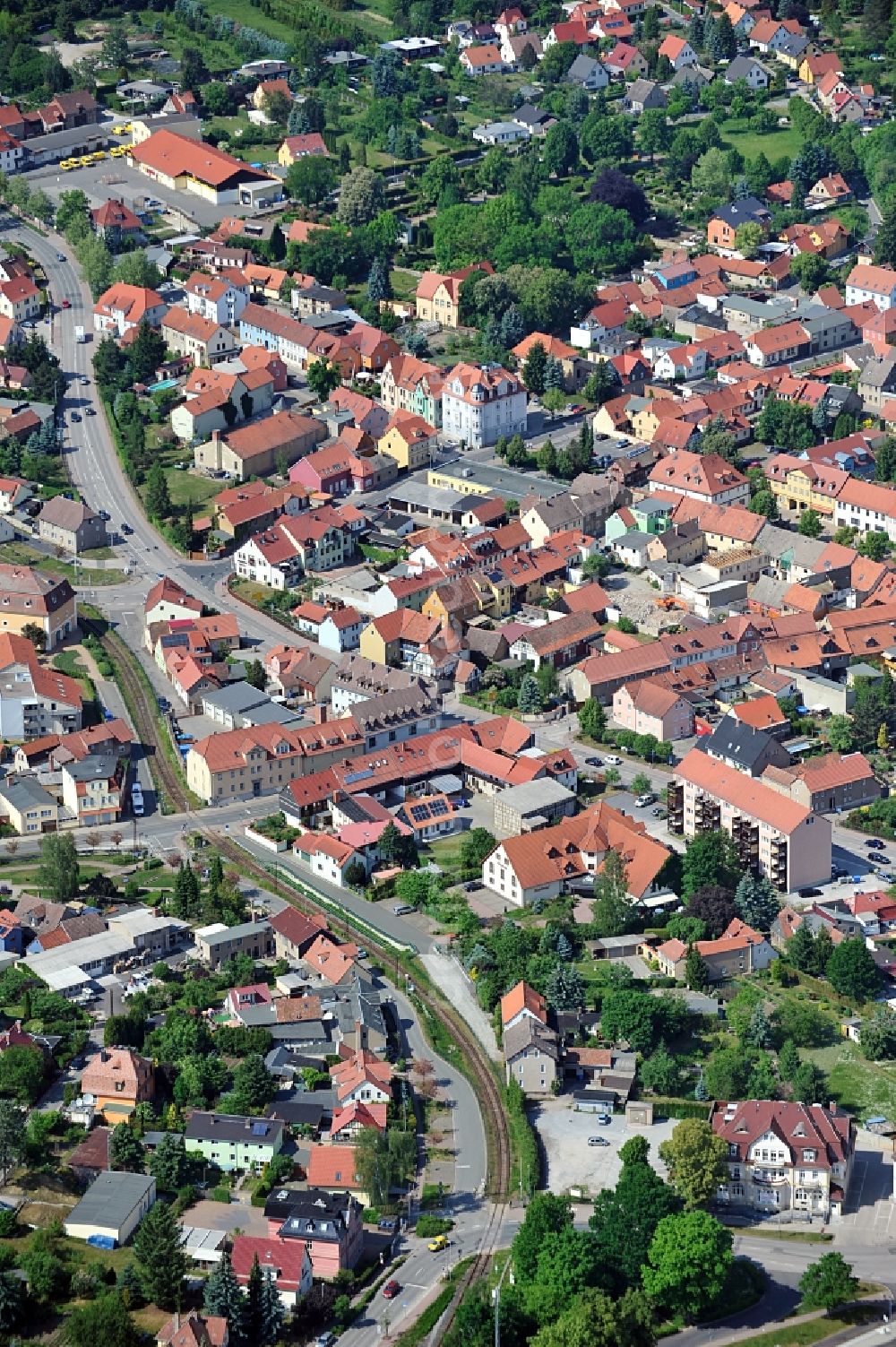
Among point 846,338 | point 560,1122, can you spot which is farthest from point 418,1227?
point 846,338

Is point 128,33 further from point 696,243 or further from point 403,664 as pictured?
point 403,664

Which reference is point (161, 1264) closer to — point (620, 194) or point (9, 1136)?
point (9, 1136)

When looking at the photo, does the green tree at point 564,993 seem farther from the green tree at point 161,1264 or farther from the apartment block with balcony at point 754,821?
the green tree at point 161,1264

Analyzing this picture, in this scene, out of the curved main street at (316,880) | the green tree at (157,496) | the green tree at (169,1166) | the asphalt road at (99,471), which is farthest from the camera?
the green tree at (157,496)

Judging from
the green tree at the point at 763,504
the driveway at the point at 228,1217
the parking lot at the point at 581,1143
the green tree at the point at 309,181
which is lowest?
the driveway at the point at 228,1217

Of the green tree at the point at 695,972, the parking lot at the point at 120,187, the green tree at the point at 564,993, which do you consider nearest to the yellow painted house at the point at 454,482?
the parking lot at the point at 120,187

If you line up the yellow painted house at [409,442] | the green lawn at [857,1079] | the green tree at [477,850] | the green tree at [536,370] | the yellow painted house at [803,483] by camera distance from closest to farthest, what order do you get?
1. the green lawn at [857,1079]
2. the green tree at [477,850]
3. the yellow painted house at [803,483]
4. the yellow painted house at [409,442]
5. the green tree at [536,370]
